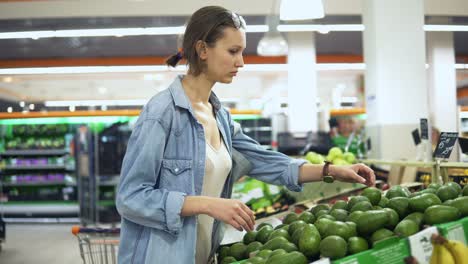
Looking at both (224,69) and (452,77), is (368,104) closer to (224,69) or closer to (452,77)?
(452,77)

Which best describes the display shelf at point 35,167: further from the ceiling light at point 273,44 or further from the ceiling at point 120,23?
the ceiling light at point 273,44

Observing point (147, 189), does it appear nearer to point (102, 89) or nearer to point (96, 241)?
point (96, 241)

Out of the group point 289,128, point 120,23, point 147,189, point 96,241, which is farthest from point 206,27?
point 289,128

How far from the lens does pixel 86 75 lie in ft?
47.5

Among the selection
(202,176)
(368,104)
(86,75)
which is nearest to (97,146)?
(368,104)

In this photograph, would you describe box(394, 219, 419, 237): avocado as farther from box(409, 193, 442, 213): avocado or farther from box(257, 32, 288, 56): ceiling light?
box(257, 32, 288, 56): ceiling light

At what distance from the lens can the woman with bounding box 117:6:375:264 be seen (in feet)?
5.11

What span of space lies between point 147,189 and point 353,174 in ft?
2.68

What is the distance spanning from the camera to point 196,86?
1.83 metres

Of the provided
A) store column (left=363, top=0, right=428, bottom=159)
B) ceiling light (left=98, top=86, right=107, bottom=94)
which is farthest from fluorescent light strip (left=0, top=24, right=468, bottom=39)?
ceiling light (left=98, top=86, right=107, bottom=94)

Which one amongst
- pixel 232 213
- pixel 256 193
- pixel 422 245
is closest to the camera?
pixel 422 245

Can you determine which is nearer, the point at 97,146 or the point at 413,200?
the point at 413,200

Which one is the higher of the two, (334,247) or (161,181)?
(161,181)

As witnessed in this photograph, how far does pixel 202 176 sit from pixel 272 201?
95.0 inches
